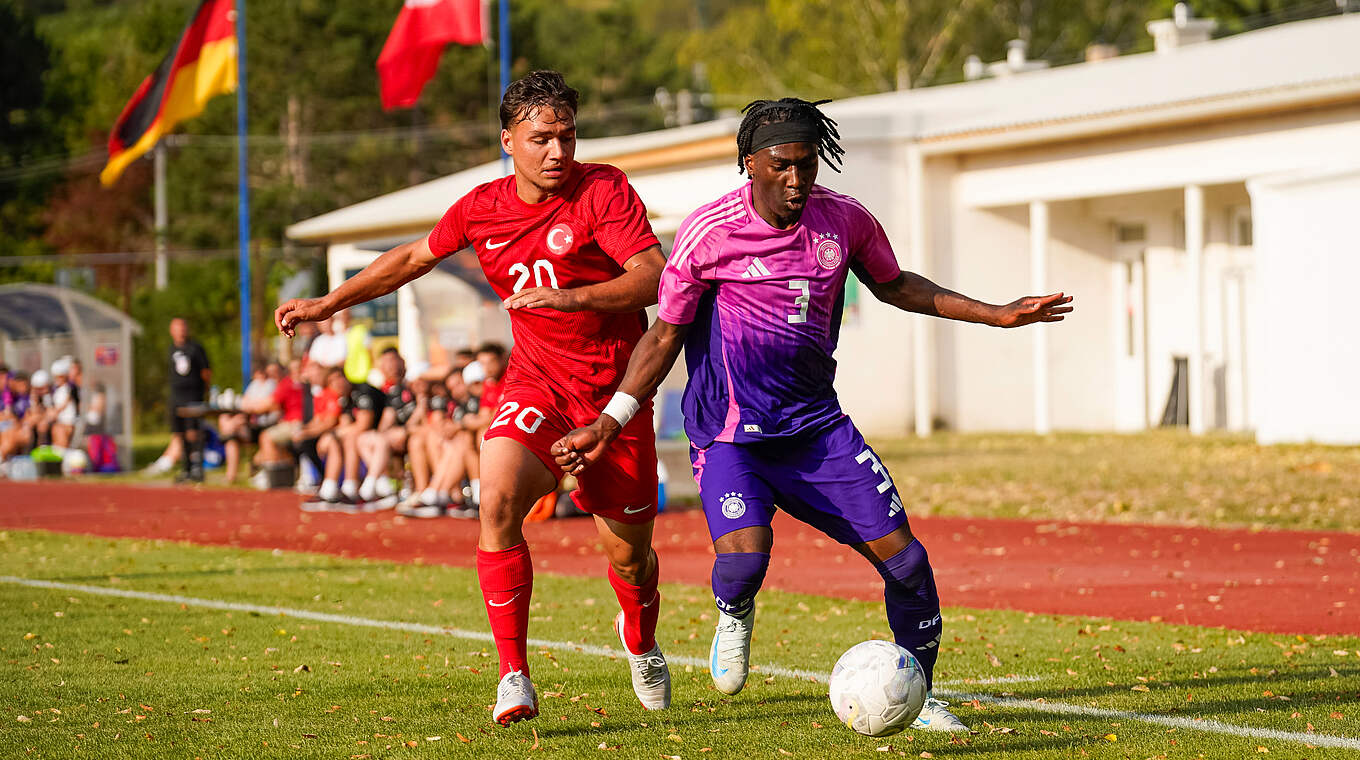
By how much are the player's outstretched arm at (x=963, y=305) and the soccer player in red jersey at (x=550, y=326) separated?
879 millimetres

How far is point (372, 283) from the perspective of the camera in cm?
660

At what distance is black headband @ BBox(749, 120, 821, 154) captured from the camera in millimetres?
5758

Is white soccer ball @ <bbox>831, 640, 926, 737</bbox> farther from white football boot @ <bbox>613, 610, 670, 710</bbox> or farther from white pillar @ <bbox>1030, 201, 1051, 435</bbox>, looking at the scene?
white pillar @ <bbox>1030, 201, 1051, 435</bbox>

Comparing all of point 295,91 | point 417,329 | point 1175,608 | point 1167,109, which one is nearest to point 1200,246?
point 1167,109

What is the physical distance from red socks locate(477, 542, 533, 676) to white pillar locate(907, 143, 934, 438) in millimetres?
20741

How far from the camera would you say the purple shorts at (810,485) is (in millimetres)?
5859

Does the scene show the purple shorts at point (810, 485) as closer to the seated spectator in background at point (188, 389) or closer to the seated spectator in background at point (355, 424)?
the seated spectator in background at point (355, 424)

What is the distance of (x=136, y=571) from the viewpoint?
39.1 ft

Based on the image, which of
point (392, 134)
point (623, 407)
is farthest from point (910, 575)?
point (392, 134)

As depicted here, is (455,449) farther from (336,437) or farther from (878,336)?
(878,336)

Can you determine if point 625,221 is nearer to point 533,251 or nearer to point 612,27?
point 533,251

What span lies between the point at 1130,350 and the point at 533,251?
22843 mm

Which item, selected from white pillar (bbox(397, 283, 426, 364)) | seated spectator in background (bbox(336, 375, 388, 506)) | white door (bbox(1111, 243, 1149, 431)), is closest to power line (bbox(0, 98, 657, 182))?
white pillar (bbox(397, 283, 426, 364))

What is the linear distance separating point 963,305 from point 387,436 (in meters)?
12.6
